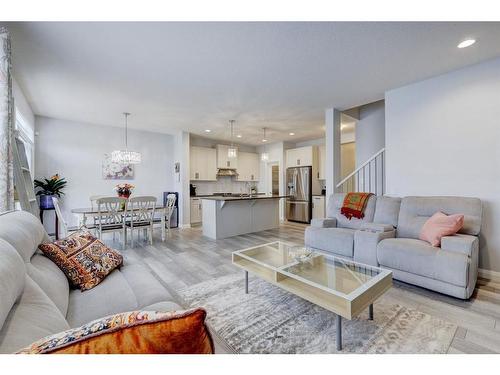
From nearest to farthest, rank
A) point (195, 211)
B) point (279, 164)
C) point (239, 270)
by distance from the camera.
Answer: point (239, 270)
point (195, 211)
point (279, 164)

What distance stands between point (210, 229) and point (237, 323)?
3089 mm

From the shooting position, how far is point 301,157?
22.5ft

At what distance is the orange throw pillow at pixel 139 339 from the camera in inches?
19.9

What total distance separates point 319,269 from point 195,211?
4.78m

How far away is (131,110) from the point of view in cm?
432

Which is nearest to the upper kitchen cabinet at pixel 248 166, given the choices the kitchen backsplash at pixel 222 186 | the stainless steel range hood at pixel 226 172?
the stainless steel range hood at pixel 226 172

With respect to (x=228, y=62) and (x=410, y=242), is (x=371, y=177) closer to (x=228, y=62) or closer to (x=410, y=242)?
(x=410, y=242)

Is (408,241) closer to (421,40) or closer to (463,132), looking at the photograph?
(463,132)

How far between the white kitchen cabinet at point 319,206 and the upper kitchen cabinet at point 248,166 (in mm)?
2390

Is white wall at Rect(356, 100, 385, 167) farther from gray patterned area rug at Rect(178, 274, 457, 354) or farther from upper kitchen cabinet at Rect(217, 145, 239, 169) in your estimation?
upper kitchen cabinet at Rect(217, 145, 239, 169)

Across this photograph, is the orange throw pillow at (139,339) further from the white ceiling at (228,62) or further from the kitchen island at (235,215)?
the kitchen island at (235,215)

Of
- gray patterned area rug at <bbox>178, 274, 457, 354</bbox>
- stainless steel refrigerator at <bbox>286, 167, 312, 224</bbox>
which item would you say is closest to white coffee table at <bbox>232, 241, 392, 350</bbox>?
gray patterned area rug at <bbox>178, 274, 457, 354</bbox>

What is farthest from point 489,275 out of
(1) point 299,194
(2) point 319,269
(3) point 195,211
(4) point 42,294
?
(3) point 195,211
